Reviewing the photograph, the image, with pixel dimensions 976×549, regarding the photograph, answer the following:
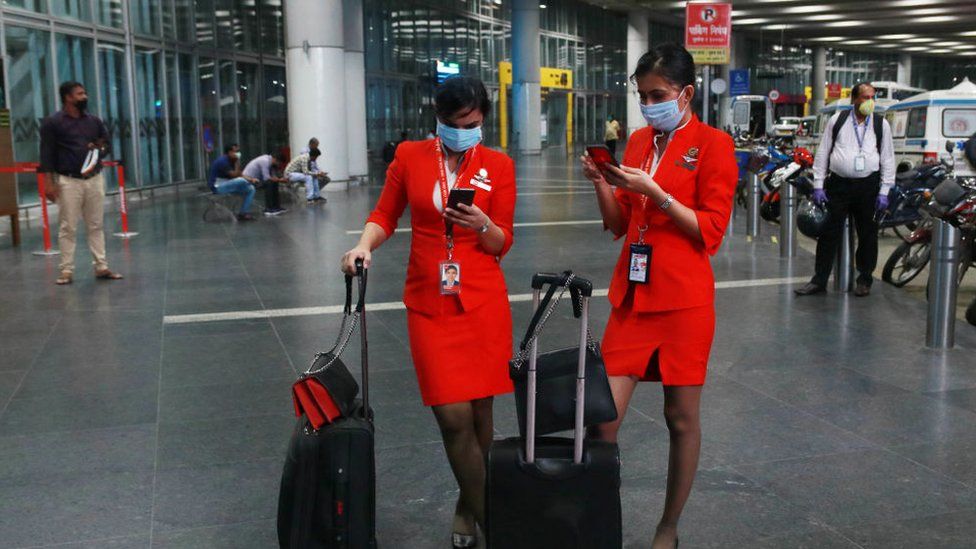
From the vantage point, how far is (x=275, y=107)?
30.1 metres

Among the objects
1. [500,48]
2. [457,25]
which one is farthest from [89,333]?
[500,48]

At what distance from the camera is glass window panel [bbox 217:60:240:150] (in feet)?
86.8

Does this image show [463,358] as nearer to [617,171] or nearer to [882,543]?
[617,171]

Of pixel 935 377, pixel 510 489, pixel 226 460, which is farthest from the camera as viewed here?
pixel 935 377

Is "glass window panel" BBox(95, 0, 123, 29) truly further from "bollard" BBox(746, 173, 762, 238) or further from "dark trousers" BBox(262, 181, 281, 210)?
"bollard" BBox(746, 173, 762, 238)

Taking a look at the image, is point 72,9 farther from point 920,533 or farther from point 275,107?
point 920,533

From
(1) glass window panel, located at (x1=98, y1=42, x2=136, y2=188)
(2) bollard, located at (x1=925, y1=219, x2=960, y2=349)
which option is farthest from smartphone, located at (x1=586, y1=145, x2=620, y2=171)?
(1) glass window panel, located at (x1=98, y1=42, x2=136, y2=188)

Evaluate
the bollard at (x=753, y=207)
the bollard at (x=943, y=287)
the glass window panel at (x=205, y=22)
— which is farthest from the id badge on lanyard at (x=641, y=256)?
the glass window panel at (x=205, y=22)

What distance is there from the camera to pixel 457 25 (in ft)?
131

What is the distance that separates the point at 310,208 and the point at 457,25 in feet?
75.5

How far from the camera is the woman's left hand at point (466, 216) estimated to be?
3.10 meters

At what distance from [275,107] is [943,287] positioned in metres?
25.6

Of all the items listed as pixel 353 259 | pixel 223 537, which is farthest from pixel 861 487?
pixel 223 537

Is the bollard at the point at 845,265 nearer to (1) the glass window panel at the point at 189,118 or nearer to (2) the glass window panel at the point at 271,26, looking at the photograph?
(1) the glass window panel at the point at 189,118
